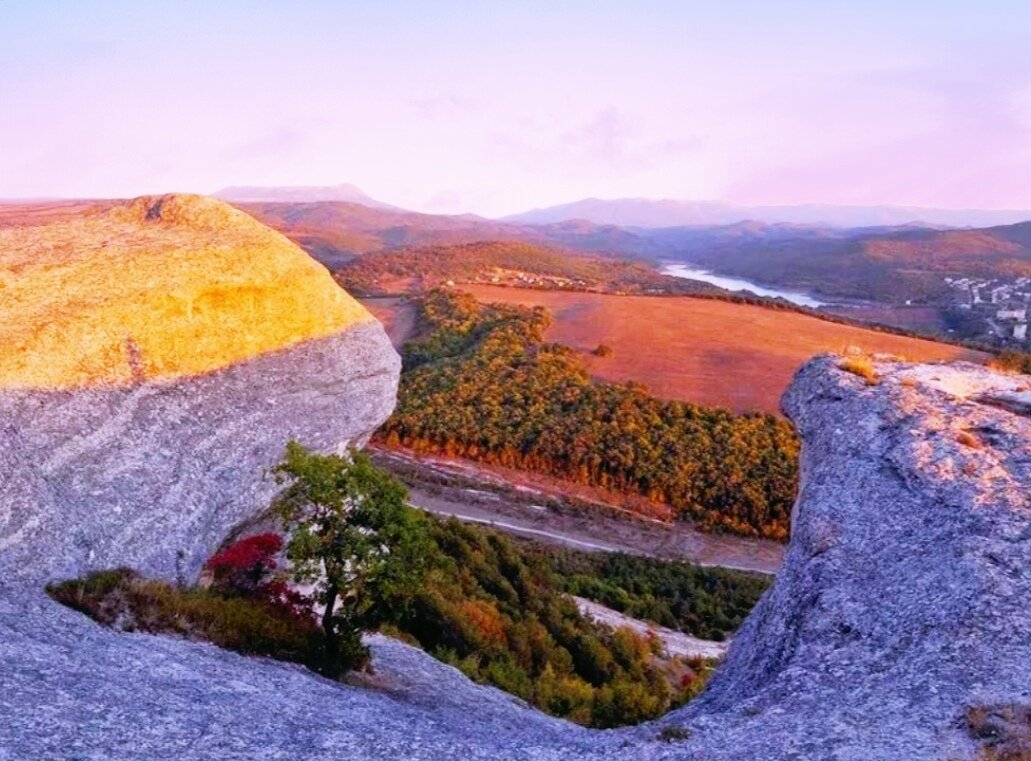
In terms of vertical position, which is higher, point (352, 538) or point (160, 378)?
point (160, 378)

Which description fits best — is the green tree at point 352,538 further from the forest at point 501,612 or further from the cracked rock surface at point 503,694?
the cracked rock surface at point 503,694

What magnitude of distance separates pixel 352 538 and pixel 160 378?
441 inches

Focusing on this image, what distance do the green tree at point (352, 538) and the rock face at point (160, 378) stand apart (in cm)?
549

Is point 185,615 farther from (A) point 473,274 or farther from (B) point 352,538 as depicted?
(A) point 473,274

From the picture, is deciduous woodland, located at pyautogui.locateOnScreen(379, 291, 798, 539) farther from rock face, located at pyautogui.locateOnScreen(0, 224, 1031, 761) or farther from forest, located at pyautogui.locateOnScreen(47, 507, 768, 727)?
rock face, located at pyautogui.locateOnScreen(0, 224, 1031, 761)

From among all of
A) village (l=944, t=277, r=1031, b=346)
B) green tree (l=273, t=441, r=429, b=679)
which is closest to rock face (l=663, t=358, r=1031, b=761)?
green tree (l=273, t=441, r=429, b=679)

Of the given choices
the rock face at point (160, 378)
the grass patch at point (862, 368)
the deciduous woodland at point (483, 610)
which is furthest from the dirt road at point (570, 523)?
the grass patch at point (862, 368)

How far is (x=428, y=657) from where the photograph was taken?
27641 mm

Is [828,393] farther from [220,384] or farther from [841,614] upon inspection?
[220,384]

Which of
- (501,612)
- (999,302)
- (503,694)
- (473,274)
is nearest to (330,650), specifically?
(503,694)

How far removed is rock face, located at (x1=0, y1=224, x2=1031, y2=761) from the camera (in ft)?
46.8

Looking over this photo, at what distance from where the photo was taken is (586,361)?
92.2 m

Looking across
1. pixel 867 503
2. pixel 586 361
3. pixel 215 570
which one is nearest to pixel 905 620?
pixel 867 503

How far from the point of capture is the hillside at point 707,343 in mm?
82875
